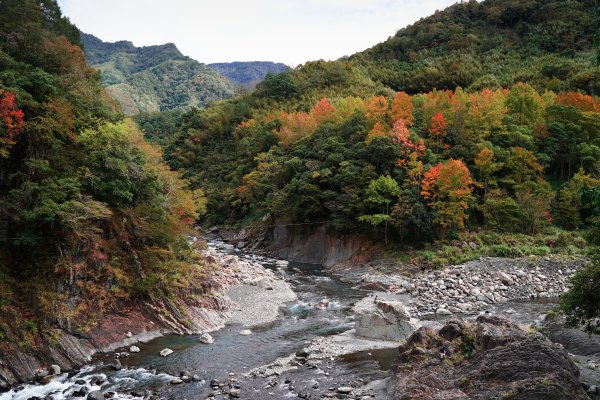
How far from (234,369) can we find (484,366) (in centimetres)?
942

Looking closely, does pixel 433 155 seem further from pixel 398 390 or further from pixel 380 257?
pixel 398 390

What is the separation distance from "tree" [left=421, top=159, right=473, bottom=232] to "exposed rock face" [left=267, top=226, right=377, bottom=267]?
6718 mm

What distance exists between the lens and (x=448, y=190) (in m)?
38.3

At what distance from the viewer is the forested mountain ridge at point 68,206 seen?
61.1 ft

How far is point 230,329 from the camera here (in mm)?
22891

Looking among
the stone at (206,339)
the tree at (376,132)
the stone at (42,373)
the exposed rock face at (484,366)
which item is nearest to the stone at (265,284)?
the stone at (206,339)

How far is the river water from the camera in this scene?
605 inches

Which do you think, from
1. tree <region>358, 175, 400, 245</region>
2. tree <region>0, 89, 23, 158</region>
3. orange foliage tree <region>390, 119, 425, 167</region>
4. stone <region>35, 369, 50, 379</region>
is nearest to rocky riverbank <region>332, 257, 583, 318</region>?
tree <region>358, 175, 400, 245</region>

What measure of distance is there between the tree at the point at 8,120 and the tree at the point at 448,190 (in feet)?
98.2

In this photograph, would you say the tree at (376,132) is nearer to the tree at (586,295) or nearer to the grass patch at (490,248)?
the grass patch at (490,248)

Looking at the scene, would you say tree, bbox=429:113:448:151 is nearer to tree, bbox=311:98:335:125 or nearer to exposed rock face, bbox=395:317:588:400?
tree, bbox=311:98:335:125

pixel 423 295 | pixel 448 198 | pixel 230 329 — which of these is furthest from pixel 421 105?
pixel 230 329

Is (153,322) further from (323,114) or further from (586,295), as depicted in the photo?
(323,114)

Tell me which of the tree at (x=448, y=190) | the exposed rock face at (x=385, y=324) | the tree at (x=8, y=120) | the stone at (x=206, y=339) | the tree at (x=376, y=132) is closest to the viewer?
the tree at (x=8, y=120)
